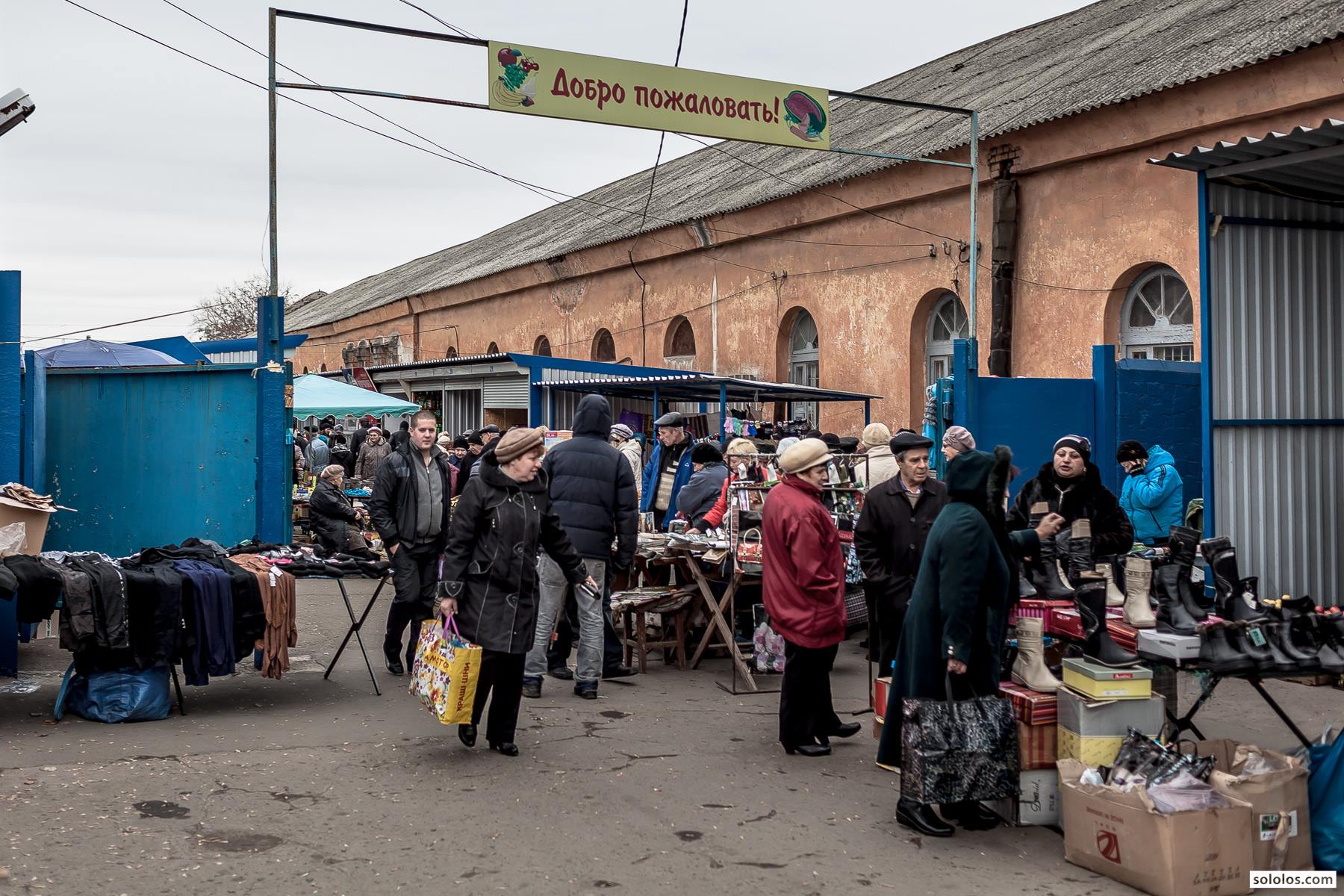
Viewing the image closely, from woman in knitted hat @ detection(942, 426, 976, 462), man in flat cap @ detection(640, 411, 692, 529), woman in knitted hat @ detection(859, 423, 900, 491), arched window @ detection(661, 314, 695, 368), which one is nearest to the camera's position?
woman in knitted hat @ detection(942, 426, 976, 462)

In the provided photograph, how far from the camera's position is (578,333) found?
2830cm

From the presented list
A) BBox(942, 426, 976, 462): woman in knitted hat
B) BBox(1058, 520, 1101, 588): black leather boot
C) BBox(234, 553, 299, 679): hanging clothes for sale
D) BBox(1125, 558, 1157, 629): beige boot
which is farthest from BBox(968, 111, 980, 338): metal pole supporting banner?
BBox(234, 553, 299, 679): hanging clothes for sale

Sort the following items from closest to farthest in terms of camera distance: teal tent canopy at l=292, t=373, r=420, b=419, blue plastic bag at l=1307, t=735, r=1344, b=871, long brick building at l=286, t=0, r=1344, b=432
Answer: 1. blue plastic bag at l=1307, t=735, r=1344, b=871
2. long brick building at l=286, t=0, r=1344, b=432
3. teal tent canopy at l=292, t=373, r=420, b=419

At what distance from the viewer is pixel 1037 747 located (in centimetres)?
532

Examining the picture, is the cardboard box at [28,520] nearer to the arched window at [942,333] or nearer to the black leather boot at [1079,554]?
the black leather boot at [1079,554]

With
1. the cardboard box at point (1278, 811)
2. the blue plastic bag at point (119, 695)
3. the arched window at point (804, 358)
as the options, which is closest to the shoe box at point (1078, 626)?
the cardboard box at point (1278, 811)

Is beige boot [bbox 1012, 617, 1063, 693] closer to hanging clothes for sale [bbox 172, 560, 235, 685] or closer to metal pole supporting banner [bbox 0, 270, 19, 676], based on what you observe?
hanging clothes for sale [bbox 172, 560, 235, 685]

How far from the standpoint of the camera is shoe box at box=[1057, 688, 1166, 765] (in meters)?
5.12

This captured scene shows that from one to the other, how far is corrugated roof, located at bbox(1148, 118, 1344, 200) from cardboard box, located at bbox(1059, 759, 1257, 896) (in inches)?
158

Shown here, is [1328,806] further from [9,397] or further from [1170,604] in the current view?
[9,397]

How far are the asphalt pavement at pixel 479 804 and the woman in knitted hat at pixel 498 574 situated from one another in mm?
354

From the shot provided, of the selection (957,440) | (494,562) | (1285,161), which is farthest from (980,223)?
(494,562)

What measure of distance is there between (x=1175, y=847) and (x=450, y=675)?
343 centimetres

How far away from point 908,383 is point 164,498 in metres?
11.6
